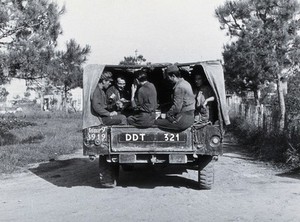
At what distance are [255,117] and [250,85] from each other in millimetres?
12880

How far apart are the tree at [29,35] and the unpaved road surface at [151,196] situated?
504 centimetres

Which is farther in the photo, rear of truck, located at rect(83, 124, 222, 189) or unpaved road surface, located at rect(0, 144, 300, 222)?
rear of truck, located at rect(83, 124, 222, 189)

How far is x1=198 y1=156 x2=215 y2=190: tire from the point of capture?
825 cm

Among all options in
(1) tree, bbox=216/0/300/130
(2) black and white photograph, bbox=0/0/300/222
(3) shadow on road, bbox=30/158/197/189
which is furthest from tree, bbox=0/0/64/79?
(1) tree, bbox=216/0/300/130

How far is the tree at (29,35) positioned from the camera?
48.3ft

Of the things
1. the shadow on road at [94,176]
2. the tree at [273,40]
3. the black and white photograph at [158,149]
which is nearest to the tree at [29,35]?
the black and white photograph at [158,149]

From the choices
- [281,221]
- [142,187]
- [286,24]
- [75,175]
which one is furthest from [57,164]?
[286,24]

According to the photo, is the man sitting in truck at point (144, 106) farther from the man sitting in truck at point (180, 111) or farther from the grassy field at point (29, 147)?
the grassy field at point (29, 147)

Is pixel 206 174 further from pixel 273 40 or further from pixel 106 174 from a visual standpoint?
pixel 273 40

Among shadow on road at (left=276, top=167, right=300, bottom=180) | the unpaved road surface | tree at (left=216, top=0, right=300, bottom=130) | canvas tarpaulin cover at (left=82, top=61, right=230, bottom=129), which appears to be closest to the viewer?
the unpaved road surface

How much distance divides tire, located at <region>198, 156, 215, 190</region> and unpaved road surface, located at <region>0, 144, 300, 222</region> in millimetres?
152

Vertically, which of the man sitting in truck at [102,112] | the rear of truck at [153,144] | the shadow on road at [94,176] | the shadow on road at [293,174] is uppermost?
the man sitting in truck at [102,112]

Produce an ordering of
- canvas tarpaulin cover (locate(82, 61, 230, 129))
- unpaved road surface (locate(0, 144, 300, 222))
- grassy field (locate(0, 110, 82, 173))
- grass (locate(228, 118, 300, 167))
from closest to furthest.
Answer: unpaved road surface (locate(0, 144, 300, 222))
canvas tarpaulin cover (locate(82, 61, 230, 129))
grass (locate(228, 118, 300, 167))
grassy field (locate(0, 110, 82, 173))

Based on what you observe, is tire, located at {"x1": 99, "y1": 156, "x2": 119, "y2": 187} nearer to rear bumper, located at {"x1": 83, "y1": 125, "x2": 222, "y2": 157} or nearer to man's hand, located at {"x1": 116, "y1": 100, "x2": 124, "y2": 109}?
rear bumper, located at {"x1": 83, "y1": 125, "x2": 222, "y2": 157}
